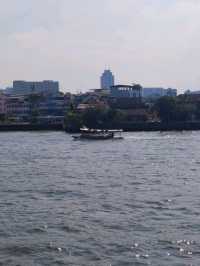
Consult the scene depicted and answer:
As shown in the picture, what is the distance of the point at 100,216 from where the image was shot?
12.7 metres

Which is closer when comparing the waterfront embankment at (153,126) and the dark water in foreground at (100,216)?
the dark water in foreground at (100,216)

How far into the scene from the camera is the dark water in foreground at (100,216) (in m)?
9.87

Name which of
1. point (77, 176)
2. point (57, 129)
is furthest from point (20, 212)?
point (57, 129)

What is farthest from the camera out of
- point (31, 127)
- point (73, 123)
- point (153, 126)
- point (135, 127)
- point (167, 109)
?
point (167, 109)

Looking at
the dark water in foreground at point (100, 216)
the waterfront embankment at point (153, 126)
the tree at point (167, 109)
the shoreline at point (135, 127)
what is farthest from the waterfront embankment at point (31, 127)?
the dark water in foreground at point (100, 216)

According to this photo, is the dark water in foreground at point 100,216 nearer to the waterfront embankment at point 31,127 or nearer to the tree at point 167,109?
the waterfront embankment at point 31,127

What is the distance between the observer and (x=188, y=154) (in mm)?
31125

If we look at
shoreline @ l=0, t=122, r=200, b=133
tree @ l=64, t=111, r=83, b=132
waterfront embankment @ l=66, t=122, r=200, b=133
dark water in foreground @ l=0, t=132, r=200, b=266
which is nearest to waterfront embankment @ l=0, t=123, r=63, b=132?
shoreline @ l=0, t=122, r=200, b=133

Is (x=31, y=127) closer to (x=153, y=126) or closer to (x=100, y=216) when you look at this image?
(x=153, y=126)

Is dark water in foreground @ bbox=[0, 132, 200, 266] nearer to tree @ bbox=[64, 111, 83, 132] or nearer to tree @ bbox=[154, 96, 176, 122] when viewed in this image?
tree @ bbox=[64, 111, 83, 132]

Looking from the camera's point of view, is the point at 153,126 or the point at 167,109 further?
the point at 167,109

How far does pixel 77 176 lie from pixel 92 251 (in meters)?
10.5

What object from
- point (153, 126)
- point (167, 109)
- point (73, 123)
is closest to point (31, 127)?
point (73, 123)

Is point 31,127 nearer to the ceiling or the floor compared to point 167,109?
nearer to the floor
